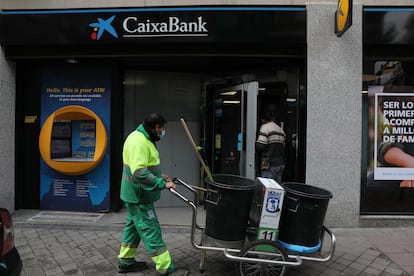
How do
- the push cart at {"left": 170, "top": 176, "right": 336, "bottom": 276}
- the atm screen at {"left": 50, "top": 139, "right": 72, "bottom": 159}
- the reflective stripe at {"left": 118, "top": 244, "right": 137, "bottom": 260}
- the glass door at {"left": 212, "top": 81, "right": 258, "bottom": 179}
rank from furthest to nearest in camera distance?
the atm screen at {"left": 50, "top": 139, "right": 72, "bottom": 159} < the glass door at {"left": 212, "top": 81, "right": 258, "bottom": 179} < the reflective stripe at {"left": 118, "top": 244, "right": 137, "bottom": 260} < the push cart at {"left": 170, "top": 176, "right": 336, "bottom": 276}

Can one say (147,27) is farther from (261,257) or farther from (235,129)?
(261,257)

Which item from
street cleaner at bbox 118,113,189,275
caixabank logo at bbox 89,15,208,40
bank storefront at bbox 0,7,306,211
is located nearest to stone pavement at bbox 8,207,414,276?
street cleaner at bbox 118,113,189,275

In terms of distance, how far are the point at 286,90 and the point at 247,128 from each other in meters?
0.97

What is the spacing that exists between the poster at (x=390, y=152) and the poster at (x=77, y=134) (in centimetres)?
444

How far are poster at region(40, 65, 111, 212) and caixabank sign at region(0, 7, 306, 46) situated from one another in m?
0.71

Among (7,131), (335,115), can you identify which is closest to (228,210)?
(335,115)

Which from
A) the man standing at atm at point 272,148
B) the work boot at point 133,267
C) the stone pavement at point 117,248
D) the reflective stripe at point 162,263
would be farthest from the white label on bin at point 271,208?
the man standing at atm at point 272,148

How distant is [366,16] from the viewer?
5.32 meters

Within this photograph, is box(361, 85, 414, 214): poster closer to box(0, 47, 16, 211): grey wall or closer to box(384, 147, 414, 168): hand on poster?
box(384, 147, 414, 168): hand on poster

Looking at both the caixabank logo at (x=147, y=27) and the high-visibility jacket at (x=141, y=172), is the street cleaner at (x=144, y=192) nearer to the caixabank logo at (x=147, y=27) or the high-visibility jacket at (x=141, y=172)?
the high-visibility jacket at (x=141, y=172)

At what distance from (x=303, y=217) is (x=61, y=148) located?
449 centimetres

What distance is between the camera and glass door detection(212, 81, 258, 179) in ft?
18.7

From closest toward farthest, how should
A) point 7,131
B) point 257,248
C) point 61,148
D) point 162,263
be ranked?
point 257,248 < point 162,263 < point 7,131 < point 61,148

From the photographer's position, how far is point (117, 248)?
4.45 metres
